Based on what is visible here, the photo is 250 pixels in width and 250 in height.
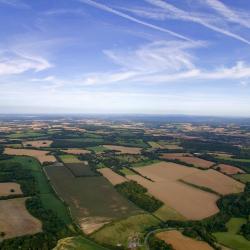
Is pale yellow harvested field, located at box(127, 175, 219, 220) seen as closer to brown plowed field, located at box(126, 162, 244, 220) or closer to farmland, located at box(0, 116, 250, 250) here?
brown plowed field, located at box(126, 162, 244, 220)

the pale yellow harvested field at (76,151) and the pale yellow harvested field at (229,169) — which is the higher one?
the pale yellow harvested field at (76,151)

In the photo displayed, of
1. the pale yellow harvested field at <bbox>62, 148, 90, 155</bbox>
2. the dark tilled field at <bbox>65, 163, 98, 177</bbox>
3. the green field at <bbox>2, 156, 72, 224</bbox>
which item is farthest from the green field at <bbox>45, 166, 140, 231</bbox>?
the pale yellow harvested field at <bbox>62, 148, 90, 155</bbox>

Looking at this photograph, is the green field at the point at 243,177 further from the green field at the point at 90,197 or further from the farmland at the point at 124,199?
the green field at the point at 90,197

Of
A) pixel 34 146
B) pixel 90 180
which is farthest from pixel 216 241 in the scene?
pixel 34 146

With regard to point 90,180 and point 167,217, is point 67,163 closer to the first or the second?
point 90,180

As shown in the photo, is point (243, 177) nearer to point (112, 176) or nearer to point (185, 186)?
point (185, 186)

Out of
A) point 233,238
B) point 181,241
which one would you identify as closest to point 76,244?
point 181,241

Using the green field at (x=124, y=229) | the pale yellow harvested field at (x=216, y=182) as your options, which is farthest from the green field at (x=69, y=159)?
the green field at (x=124, y=229)
